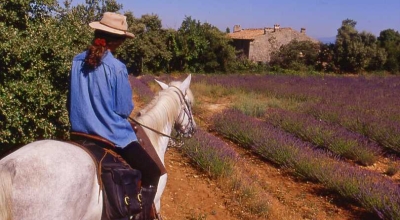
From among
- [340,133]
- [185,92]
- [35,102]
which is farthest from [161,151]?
[340,133]

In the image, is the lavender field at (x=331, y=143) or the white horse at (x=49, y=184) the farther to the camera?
the lavender field at (x=331, y=143)

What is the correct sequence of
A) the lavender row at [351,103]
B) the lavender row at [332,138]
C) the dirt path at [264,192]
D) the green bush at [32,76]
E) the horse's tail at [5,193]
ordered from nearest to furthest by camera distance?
1. the horse's tail at [5,193]
2. the green bush at [32,76]
3. the dirt path at [264,192]
4. the lavender row at [332,138]
5. the lavender row at [351,103]

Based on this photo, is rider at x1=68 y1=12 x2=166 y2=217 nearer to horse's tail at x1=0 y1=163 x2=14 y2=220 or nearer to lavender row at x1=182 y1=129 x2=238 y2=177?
horse's tail at x1=0 y1=163 x2=14 y2=220

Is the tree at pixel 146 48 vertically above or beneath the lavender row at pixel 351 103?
above

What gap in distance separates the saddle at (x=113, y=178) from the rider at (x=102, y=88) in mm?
68

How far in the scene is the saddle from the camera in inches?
125

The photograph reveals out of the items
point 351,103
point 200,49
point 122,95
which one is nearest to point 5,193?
point 122,95

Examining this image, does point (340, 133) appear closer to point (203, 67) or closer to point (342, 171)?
point (342, 171)

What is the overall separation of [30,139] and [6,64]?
0.88m

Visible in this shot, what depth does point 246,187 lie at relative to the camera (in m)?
6.40

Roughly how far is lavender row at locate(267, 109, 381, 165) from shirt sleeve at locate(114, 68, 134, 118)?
632cm

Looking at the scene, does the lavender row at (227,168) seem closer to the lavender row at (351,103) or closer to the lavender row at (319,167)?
the lavender row at (319,167)

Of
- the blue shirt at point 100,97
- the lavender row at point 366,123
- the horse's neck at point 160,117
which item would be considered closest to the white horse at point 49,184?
the blue shirt at point 100,97

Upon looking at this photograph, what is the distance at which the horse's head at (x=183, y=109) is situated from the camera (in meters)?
4.56
